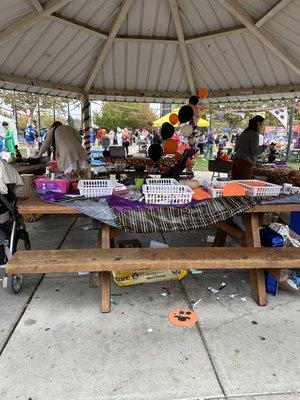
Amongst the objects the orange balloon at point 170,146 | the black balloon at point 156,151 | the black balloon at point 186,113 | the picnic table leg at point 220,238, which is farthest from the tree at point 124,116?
the picnic table leg at point 220,238

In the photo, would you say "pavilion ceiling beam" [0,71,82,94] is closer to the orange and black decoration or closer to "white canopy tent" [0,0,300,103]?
"white canopy tent" [0,0,300,103]

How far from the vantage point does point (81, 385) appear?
82.8 inches

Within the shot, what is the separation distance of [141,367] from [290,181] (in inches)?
143

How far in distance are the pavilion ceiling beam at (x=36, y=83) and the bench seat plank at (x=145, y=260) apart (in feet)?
17.0

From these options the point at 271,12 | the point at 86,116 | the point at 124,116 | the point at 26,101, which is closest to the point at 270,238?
the point at 271,12

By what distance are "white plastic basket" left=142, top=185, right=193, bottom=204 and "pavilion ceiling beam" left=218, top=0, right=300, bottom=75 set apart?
2880mm

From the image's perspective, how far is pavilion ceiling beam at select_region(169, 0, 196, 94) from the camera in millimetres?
5030

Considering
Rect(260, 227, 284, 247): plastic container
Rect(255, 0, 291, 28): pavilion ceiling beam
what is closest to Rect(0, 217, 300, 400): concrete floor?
Rect(260, 227, 284, 247): plastic container

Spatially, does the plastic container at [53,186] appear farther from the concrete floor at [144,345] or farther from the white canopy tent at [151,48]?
the white canopy tent at [151,48]

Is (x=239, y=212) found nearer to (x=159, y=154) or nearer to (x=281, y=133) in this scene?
(x=159, y=154)

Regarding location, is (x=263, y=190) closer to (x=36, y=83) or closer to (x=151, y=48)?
(x=151, y=48)

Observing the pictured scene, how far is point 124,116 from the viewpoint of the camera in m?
47.7

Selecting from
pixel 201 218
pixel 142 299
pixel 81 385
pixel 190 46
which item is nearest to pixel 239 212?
pixel 201 218

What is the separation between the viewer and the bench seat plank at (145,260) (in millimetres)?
2711
